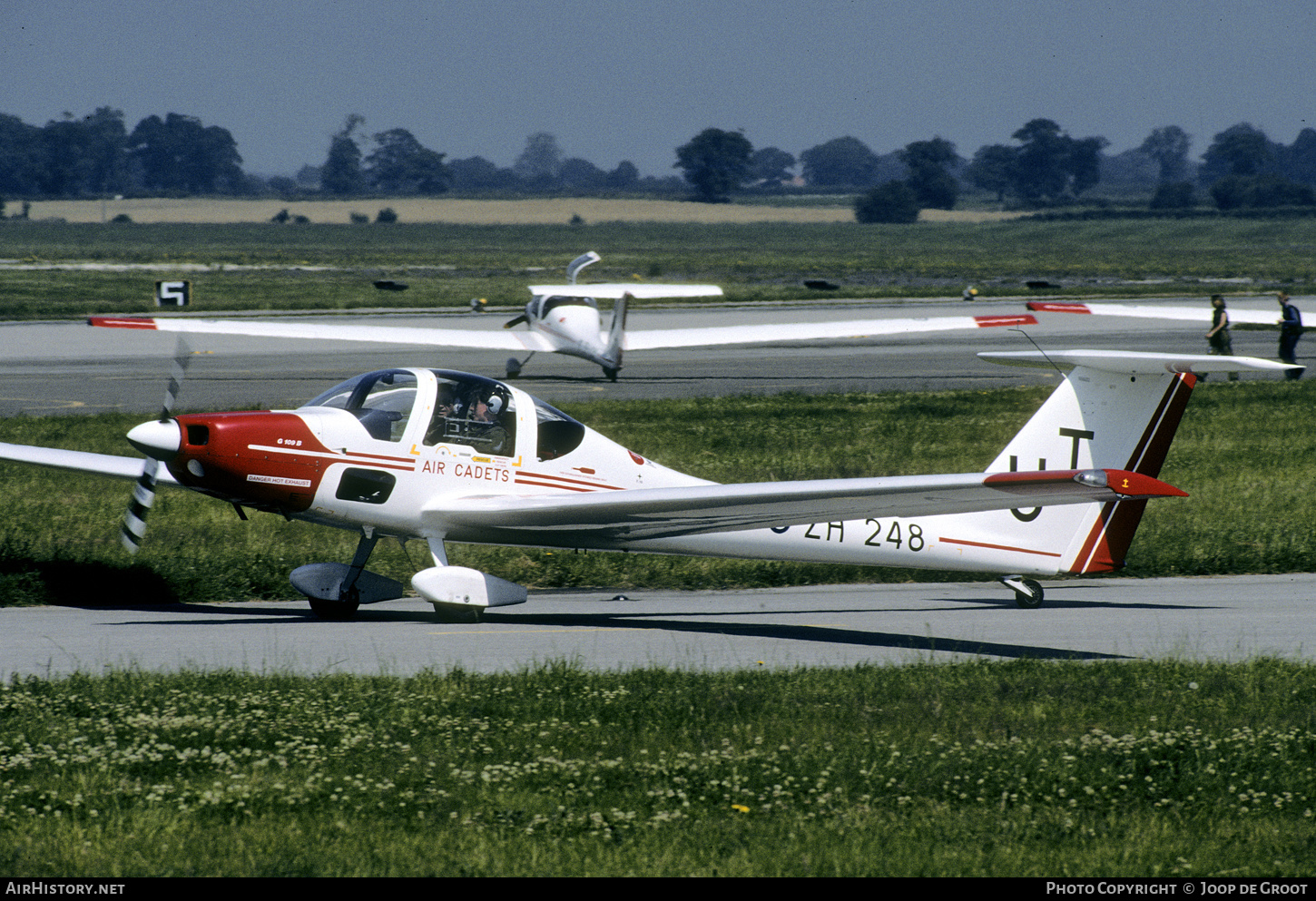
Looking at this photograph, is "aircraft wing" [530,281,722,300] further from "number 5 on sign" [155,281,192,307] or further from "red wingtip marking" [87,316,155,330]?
"red wingtip marking" [87,316,155,330]

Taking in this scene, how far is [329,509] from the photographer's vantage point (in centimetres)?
1155

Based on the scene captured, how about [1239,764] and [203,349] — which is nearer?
[1239,764]

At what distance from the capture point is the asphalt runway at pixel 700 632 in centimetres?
1044

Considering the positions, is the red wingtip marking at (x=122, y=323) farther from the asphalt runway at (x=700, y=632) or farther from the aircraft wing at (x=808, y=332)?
the aircraft wing at (x=808, y=332)

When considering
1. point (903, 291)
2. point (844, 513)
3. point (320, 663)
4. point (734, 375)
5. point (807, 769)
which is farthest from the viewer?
point (903, 291)

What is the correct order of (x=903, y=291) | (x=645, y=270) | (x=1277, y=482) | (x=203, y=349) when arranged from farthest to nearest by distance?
(x=645, y=270)
(x=903, y=291)
(x=203, y=349)
(x=1277, y=482)

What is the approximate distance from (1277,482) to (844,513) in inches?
384

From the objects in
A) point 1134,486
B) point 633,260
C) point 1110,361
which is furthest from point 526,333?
point 633,260

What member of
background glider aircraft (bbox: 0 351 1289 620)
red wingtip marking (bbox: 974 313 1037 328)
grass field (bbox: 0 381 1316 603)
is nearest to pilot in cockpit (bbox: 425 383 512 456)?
background glider aircraft (bbox: 0 351 1289 620)

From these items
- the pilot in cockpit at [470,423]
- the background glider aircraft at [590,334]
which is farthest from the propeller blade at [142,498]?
the background glider aircraft at [590,334]

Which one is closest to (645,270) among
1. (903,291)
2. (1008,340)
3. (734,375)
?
(903,291)

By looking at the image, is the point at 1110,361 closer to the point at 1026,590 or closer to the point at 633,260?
the point at 1026,590

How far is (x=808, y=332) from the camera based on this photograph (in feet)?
93.1

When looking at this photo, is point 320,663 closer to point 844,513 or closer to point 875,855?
point 844,513
